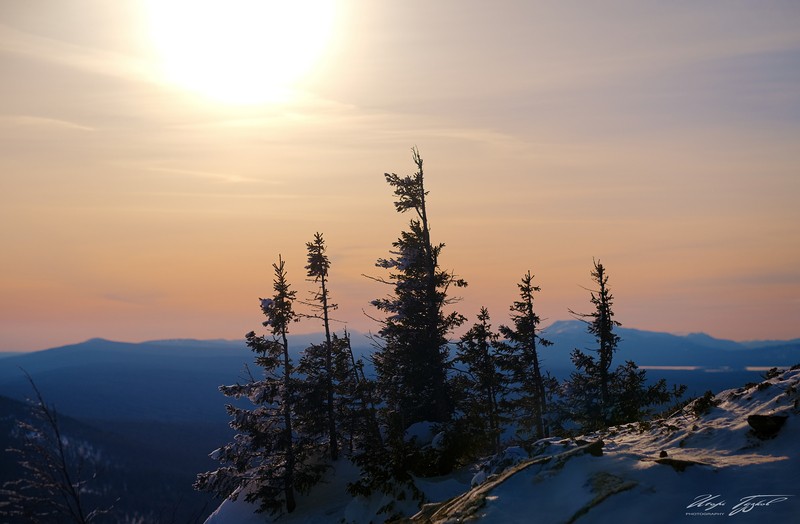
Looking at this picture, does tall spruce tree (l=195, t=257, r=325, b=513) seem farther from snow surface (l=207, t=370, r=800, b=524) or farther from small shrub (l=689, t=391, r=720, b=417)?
small shrub (l=689, t=391, r=720, b=417)

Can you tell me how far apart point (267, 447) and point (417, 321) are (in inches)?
412

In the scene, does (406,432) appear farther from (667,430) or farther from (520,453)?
(667,430)

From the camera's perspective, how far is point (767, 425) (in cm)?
1280

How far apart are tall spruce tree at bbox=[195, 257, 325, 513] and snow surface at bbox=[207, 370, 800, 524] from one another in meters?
18.4

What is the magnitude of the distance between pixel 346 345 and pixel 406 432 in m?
10.9

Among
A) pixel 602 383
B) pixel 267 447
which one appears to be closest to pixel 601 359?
pixel 602 383

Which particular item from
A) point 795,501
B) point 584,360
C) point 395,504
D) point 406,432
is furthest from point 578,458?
point 584,360

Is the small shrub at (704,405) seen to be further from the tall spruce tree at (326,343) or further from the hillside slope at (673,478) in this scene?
the tall spruce tree at (326,343)

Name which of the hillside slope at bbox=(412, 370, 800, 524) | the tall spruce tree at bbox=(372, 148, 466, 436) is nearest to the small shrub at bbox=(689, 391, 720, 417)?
the hillside slope at bbox=(412, 370, 800, 524)

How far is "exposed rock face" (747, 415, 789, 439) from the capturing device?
12.7 metres

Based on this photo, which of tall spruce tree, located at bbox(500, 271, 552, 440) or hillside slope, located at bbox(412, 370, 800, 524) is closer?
hillside slope, located at bbox(412, 370, 800, 524)

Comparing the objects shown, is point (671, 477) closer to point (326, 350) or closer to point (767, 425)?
point (767, 425)

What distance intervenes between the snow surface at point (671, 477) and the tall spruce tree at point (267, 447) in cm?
1838

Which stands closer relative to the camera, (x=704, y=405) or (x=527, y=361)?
(x=704, y=405)
